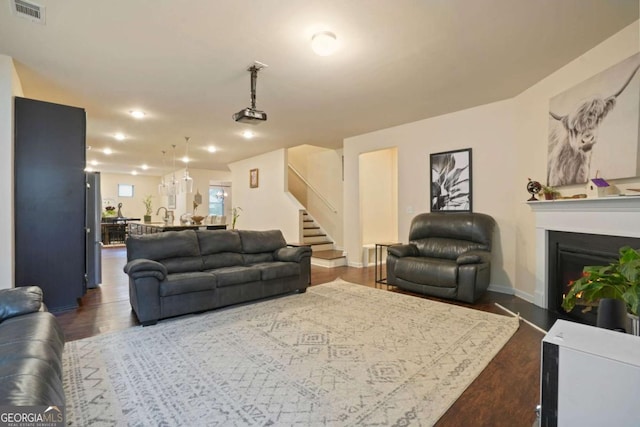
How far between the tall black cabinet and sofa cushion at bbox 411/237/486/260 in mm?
4688

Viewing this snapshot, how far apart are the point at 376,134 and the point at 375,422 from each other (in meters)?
5.13

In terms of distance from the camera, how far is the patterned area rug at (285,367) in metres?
1.73

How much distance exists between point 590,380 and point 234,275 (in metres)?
3.23

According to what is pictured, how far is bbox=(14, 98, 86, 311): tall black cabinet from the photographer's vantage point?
3383 millimetres

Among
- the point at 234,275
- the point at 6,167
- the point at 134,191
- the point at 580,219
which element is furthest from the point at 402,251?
the point at 134,191

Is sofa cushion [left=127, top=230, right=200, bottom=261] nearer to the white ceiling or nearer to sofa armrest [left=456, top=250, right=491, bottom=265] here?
the white ceiling

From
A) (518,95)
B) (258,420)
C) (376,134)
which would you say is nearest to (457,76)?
(518,95)

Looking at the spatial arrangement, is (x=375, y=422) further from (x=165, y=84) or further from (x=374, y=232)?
(x=374, y=232)

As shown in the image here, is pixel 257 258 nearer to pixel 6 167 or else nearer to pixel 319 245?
pixel 6 167

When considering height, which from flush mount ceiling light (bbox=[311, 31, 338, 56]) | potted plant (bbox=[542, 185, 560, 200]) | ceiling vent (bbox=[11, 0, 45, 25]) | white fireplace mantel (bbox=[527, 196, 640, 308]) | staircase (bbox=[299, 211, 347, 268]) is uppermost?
ceiling vent (bbox=[11, 0, 45, 25])

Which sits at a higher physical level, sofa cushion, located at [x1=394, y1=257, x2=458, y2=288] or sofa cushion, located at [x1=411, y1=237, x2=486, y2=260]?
sofa cushion, located at [x1=411, y1=237, x2=486, y2=260]

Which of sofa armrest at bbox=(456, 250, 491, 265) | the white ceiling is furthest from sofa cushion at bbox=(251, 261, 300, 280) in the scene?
the white ceiling

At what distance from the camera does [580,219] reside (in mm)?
3062

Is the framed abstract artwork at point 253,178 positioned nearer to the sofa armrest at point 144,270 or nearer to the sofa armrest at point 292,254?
the sofa armrest at point 292,254
